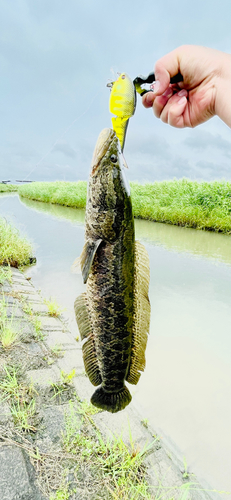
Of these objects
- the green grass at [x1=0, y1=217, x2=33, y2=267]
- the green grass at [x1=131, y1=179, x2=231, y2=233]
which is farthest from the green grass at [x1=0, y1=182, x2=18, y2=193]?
the green grass at [x1=0, y1=217, x2=33, y2=267]

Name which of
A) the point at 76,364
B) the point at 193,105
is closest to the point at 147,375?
the point at 76,364

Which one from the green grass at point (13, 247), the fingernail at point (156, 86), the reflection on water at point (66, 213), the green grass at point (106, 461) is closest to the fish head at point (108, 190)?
the fingernail at point (156, 86)

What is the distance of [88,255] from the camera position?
1483 millimetres

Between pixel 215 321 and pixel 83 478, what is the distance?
137 inches

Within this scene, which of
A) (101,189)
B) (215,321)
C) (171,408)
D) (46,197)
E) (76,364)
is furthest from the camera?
(46,197)

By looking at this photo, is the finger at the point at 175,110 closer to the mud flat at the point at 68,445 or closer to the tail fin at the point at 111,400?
the tail fin at the point at 111,400

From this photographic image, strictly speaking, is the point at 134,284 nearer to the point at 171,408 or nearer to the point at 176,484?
the point at 176,484

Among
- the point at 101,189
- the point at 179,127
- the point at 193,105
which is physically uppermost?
the point at 193,105

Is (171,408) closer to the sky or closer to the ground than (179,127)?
closer to the ground

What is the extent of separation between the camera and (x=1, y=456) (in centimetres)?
209

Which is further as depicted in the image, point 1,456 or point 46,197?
point 46,197

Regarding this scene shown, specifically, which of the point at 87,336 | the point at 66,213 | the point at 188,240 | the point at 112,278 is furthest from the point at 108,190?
the point at 66,213

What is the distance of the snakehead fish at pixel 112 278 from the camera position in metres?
1.49

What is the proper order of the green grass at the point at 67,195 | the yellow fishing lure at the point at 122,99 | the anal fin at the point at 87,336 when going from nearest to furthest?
the yellow fishing lure at the point at 122,99, the anal fin at the point at 87,336, the green grass at the point at 67,195
